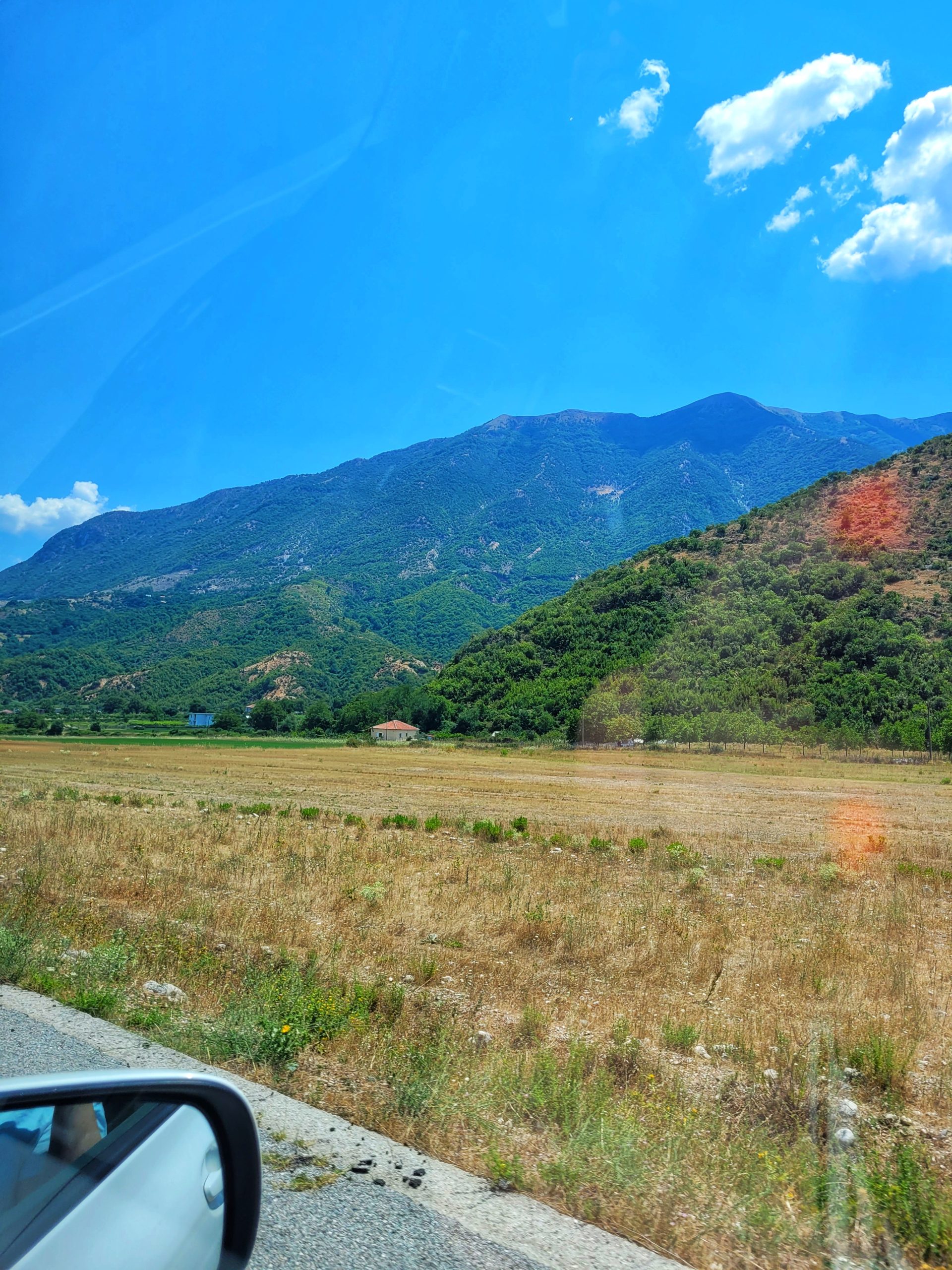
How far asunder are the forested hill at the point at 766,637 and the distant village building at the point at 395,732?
822 cm

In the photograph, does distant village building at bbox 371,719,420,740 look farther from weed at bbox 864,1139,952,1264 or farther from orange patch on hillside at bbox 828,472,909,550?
weed at bbox 864,1139,952,1264

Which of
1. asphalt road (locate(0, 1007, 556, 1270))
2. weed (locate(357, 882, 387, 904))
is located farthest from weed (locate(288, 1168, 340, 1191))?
weed (locate(357, 882, 387, 904))

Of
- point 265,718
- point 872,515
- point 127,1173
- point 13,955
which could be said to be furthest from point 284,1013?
point 265,718

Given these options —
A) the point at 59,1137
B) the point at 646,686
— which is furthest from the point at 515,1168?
the point at 646,686

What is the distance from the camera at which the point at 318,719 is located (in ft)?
434

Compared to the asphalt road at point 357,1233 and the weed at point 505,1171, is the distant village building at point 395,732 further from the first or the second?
the asphalt road at point 357,1233

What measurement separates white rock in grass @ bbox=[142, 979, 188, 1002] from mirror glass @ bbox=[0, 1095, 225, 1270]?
428 centimetres

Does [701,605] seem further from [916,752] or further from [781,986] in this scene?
[781,986]

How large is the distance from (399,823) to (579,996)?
14367 mm

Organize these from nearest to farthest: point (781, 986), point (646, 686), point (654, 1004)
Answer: point (654, 1004) → point (781, 986) → point (646, 686)

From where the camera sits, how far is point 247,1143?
7.30 ft

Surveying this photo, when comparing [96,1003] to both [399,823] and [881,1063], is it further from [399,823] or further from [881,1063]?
[399,823]

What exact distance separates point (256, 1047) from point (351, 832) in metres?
14.6

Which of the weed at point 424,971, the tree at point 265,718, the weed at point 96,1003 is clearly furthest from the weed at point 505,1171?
the tree at point 265,718
